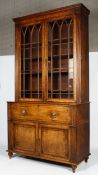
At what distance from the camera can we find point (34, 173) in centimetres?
315

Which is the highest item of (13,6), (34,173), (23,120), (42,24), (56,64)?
(13,6)

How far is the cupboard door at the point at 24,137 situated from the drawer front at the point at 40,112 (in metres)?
0.14

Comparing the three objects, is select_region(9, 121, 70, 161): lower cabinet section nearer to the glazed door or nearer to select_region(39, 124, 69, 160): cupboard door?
select_region(39, 124, 69, 160): cupboard door

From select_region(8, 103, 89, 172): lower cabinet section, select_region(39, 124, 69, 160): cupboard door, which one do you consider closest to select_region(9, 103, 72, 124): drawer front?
select_region(8, 103, 89, 172): lower cabinet section

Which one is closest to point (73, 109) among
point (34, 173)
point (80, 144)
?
point (80, 144)

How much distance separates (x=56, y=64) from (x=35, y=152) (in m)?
1.34

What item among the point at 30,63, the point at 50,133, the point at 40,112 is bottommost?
the point at 50,133

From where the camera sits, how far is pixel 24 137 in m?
3.70

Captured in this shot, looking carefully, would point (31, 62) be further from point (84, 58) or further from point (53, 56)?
point (84, 58)

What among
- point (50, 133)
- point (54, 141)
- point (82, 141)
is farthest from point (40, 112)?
point (82, 141)

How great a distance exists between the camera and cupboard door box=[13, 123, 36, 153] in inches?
142

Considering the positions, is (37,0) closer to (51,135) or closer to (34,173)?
(51,135)

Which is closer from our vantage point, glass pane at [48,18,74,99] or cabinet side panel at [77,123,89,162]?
cabinet side panel at [77,123,89,162]

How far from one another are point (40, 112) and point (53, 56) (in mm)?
849
